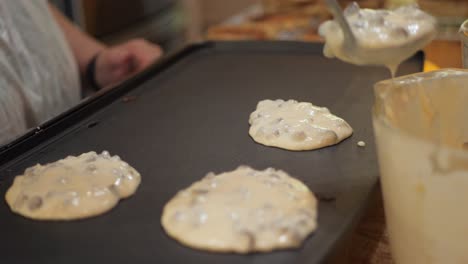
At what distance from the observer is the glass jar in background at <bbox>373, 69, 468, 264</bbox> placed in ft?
1.83

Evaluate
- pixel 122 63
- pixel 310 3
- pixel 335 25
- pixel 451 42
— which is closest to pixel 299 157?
pixel 335 25

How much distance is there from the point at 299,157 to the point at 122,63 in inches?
24.7

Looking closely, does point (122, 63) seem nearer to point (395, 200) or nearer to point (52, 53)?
point (52, 53)

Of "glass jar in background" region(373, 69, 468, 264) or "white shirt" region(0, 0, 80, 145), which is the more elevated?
"glass jar in background" region(373, 69, 468, 264)

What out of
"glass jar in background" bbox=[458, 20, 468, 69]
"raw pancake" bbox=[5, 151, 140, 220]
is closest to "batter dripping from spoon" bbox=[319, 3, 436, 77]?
"glass jar in background" bbox=[458, 20, 468, 69]

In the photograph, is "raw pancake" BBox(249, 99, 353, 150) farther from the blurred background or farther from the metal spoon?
the blurred background

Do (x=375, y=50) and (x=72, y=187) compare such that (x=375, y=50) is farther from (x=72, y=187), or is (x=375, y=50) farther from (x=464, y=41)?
(x=72, y=187)

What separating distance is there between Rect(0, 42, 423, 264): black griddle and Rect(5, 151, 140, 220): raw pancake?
15mm

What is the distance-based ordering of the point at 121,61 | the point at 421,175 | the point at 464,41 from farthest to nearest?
1. the point at 121,61
2. the point at 464,41
3. the point at 421,175

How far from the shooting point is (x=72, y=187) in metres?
0.74

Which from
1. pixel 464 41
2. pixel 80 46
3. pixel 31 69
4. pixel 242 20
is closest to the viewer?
pixel 464 41

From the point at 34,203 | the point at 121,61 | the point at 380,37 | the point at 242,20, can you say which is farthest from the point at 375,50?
the point at 242,20

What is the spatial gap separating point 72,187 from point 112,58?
2.02 feet

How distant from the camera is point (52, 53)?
123cm
